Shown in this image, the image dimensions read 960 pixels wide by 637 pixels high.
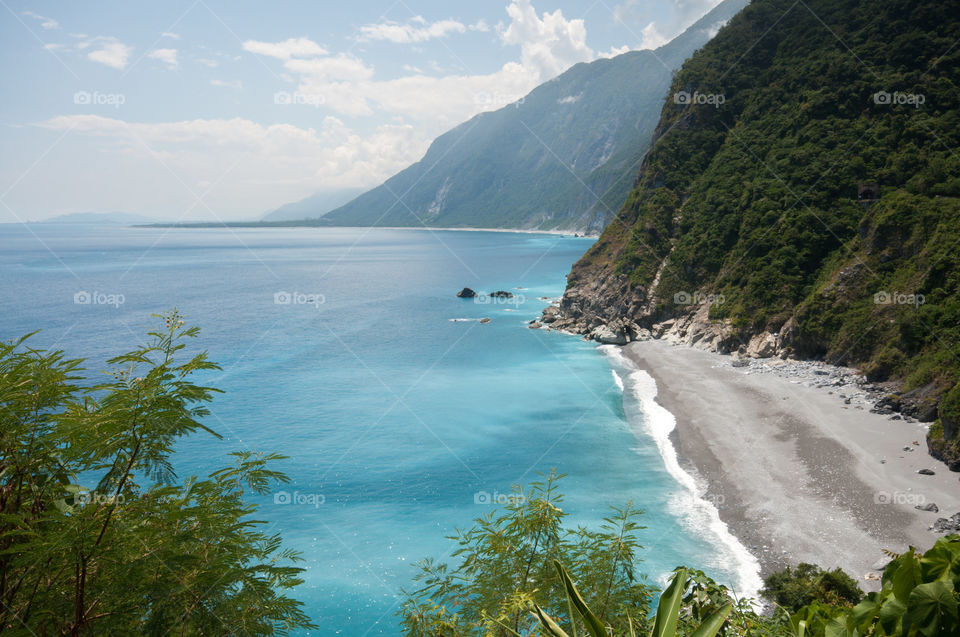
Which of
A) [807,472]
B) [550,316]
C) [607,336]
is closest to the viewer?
[807,472]

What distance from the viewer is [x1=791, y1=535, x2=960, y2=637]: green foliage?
9.29 feet

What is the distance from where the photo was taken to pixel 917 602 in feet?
9.45

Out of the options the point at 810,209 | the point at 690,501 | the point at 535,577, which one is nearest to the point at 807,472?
the point at 690,501

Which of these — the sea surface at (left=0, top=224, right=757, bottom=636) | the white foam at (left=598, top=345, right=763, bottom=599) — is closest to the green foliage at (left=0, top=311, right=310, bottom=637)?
the sea surface at (left=0, top=224, right=757, bottom=636)

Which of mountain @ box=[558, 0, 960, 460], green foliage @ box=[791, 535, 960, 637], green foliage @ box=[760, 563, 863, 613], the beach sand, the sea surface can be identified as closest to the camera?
green foliage @ box=[791, 535, 960, 637]

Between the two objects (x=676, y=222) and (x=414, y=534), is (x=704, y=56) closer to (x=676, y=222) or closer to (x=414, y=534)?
(x=676, y=222)

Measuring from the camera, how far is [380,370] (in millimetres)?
55031

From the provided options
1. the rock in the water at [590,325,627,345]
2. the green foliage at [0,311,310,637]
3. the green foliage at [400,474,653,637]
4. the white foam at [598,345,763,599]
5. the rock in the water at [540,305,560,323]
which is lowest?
the white foam at [598,345,763,599]

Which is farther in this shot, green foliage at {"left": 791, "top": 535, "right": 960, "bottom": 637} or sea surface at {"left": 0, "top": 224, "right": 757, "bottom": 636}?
sea surface at {"left": 0, "top": 224, "right": 757, "bottom": 636}

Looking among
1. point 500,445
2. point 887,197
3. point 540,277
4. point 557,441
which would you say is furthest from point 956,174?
point 540,277

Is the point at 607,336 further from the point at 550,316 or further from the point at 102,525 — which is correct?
the point at 102,525

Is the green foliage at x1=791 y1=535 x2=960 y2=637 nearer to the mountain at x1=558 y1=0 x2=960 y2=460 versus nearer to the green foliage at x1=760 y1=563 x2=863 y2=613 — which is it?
the green foliage at x1=760 y1=563 x2=863 y2=613

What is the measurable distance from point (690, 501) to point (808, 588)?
1030 centimetres

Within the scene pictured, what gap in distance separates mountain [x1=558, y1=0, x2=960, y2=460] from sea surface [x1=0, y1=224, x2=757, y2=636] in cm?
1199
